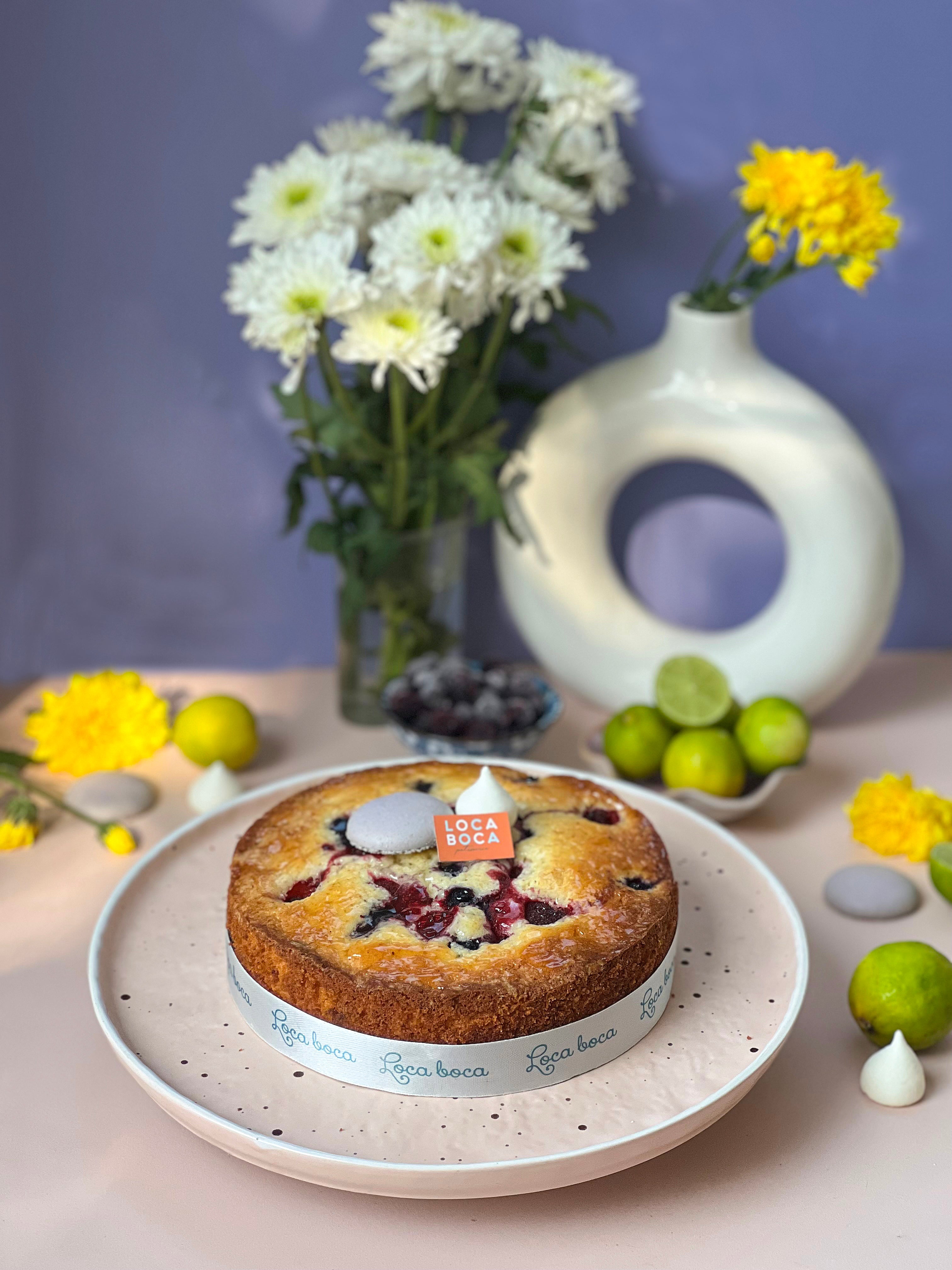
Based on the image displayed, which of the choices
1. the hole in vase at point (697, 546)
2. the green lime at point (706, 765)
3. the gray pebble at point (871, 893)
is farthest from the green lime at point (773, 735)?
the hole in vase at point (697, 546)

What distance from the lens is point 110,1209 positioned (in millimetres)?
844

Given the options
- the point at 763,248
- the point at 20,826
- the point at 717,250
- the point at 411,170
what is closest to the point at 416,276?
the point at 411,170

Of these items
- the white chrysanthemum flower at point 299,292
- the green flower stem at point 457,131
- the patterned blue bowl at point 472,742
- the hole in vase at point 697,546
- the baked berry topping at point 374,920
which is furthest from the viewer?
the hole in vase at point 697,546

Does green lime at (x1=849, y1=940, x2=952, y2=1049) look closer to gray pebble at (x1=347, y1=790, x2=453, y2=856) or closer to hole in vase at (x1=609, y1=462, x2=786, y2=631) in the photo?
gray pebble at (x1=347, y1=790, x2=453, y2=856)

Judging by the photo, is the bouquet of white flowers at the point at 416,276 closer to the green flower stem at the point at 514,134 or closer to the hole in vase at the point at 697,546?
the green flower stem at the point at 514,134

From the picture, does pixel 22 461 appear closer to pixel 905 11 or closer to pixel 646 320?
pixel 646 320

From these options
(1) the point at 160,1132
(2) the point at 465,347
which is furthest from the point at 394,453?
(1) the point at 160,1132

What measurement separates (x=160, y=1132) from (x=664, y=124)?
1235 mm

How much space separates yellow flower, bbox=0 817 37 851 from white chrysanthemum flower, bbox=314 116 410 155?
30.8 inches

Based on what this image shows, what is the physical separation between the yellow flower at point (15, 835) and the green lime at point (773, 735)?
0.74 m

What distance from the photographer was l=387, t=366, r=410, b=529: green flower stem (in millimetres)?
1317

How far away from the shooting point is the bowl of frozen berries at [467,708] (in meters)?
1.32

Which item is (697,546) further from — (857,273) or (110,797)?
(110,797)

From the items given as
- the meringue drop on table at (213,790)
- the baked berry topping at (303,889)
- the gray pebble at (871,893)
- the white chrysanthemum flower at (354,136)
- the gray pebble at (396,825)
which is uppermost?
the white chrysanthemum flower at (354,136)
